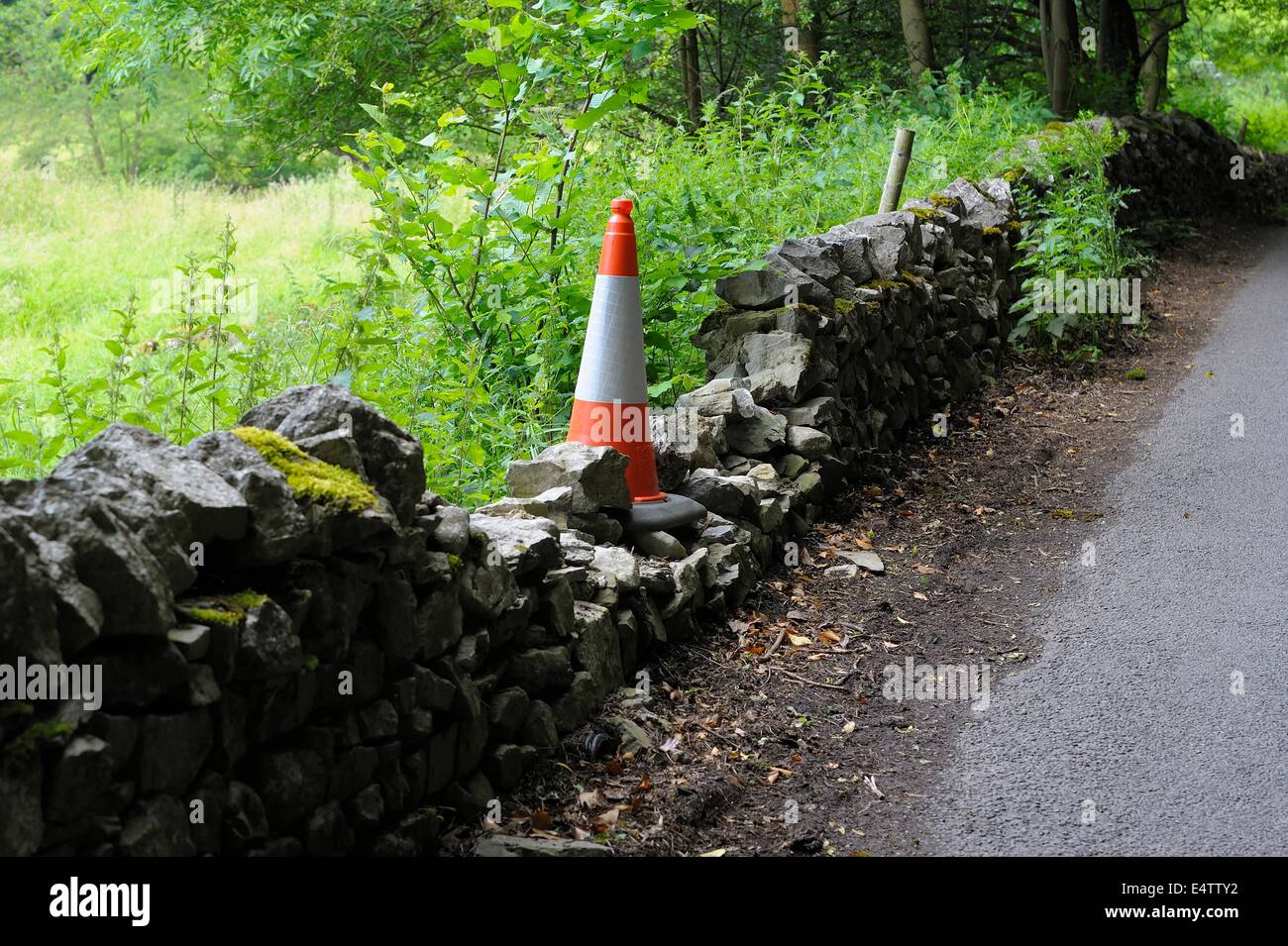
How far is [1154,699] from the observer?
4.62 meters

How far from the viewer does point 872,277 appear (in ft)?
26.5

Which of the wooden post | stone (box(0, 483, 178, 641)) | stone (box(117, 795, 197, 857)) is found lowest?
stone (box(117, 795, 197, 857))

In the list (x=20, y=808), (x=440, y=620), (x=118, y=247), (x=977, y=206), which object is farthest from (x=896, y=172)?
(x=118, y=247)

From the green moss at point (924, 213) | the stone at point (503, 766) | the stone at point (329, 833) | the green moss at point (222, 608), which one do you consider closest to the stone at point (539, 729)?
the stone at point (503, 766)

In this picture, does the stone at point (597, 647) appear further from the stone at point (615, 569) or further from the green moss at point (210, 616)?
the green moss at point (210, 616)

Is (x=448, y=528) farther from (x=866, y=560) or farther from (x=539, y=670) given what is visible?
(x=866, y=560)

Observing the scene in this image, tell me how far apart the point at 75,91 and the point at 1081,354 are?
2684 centimetres

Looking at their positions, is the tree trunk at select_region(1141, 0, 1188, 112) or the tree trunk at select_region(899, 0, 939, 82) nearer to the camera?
the tree trunk at select_region(899, 0, 939, 82)

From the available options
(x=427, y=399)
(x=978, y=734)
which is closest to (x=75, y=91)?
(x=427, y=399)

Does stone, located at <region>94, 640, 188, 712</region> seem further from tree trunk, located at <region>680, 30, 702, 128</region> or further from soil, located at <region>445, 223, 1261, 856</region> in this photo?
tree trunk, located at <region>680, 30, 702, 128</region>

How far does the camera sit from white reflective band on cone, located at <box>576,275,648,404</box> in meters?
5.41

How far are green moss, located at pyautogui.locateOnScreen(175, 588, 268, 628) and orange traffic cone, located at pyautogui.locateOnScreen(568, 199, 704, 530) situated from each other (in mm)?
2565

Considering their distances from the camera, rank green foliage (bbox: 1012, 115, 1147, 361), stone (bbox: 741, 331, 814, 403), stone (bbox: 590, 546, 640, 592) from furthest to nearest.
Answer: green foliage (bbox: 1012, 115, 1147, 361)
stone (bbox: 741, 331, 814, 403)
stone (bbox: 590, 546, 640, 592)

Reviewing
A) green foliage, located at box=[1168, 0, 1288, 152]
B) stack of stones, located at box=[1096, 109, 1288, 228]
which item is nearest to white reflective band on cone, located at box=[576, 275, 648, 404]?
stack of stones, located at box=[1096, 109, 1288, 228]
